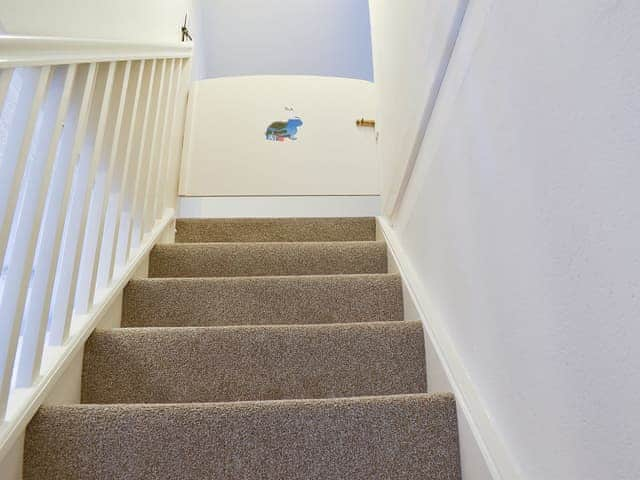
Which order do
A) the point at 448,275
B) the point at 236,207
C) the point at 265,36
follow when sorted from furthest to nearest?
the point at 265,36
the point at 236,207
the point at 448,275

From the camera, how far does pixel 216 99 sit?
3078 millimetres

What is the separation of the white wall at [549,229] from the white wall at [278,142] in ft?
5.93

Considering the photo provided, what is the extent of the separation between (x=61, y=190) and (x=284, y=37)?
333 centimetres

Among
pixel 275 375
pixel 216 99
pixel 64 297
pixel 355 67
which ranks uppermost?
Answer: pixel 355 67

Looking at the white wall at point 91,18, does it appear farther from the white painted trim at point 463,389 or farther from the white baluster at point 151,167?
the white painted trim at point 463,389

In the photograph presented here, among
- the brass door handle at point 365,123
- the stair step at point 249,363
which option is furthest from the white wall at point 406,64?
the brass door handle at point 365,123

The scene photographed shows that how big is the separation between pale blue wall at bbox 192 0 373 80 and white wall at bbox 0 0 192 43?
143 cm

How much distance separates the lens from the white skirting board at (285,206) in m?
2.75

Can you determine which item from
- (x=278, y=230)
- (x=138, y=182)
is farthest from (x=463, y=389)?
(x=278, y=230)

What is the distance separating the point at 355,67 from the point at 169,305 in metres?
3.36

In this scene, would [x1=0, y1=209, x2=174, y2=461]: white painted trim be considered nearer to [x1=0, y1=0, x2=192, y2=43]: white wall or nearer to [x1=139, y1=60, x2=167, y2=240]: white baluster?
[x1=139, y1=60, x2=167, y2=240]: white baluster

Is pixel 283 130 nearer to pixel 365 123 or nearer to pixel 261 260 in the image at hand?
pixel 365 123

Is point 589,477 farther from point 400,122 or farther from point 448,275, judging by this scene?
point 400,122

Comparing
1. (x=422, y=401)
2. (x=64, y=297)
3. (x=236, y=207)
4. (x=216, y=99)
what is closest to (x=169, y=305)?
(x=64, y=297)
